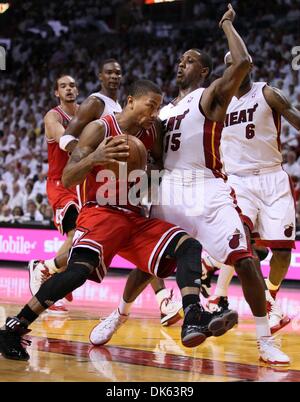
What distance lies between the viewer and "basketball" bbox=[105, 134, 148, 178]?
491 centimetres

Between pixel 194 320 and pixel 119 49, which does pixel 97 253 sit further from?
pixel 119 49

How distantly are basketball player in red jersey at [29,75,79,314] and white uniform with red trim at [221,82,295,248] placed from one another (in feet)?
5.41

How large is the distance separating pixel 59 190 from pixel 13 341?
9.46 ft

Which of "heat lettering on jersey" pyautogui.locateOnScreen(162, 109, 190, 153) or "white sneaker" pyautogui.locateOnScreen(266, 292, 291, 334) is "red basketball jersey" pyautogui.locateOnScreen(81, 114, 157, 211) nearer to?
"heat lettering on jersey" pyautogui.locateOnScreen(162, 109, 190, 153)

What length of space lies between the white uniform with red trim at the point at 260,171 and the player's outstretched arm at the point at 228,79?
→ 4.59 ft

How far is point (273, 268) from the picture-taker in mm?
6680

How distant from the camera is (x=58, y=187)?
25.3 ft

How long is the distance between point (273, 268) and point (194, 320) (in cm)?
214

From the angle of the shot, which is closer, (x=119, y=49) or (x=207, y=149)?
(x=207, y=149)

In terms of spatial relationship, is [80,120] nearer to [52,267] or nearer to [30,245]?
[52,267]

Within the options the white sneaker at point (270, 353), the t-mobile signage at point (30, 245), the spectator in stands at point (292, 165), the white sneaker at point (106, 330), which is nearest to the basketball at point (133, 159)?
the white sneaker at point (106, 330)

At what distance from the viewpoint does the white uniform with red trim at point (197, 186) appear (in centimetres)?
509
